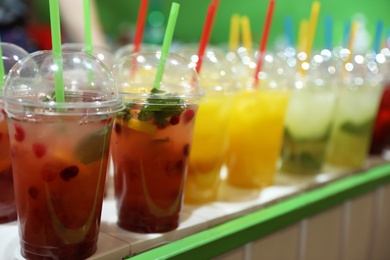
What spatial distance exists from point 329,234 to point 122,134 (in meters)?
0.84

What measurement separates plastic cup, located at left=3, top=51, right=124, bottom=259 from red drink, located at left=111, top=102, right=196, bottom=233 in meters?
0.11

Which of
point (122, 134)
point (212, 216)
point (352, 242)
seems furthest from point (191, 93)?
point (352, 242)

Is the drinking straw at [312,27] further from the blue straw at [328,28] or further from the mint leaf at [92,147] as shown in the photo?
the mint leaf at [92,147]

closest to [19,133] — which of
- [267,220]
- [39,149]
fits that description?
[39,149]

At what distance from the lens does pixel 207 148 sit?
1325 millimetres

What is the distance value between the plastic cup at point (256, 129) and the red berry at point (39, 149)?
2.25ft

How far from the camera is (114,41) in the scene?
14.2ft

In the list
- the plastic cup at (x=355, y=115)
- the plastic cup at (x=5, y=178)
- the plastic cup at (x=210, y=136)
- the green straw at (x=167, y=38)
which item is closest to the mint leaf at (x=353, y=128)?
the plastic cup at (x=355, y=115)

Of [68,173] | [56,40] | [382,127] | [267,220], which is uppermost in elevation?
[56,40]

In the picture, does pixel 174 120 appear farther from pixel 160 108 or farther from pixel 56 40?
pixel 56 40

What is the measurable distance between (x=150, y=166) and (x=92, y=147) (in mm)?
189

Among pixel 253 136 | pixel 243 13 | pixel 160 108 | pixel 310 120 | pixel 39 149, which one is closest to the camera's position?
pixel 39 149

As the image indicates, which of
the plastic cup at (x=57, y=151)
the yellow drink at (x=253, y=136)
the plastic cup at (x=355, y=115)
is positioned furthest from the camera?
the plastic cup at (x=355, y=115)

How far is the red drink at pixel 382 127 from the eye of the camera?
203 centimetres
